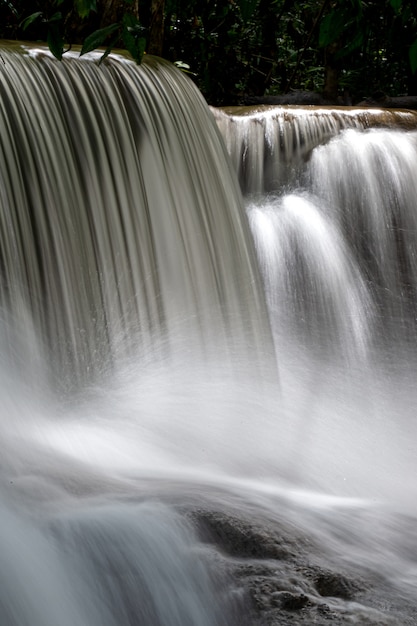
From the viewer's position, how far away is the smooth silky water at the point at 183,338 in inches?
93.5

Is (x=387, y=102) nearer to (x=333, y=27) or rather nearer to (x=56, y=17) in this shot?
(x=333, y=27)

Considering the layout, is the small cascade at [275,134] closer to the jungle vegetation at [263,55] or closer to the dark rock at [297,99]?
the jungle vegetation at [263,55]

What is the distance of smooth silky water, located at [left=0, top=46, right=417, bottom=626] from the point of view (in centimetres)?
238

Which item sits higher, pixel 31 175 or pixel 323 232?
pixel 31 175

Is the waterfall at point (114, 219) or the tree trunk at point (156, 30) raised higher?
the tree trunk at point (156, 30)

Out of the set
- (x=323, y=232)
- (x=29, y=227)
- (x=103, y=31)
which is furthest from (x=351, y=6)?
(x=323, y=232)

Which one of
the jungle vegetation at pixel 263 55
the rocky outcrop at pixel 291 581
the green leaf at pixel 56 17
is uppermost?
the jungle vegetation at pixel 263 55

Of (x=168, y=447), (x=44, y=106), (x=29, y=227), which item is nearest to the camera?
(x=168, y=447)

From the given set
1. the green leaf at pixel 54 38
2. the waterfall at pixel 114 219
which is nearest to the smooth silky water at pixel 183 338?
the waterfall at pixel 114 219

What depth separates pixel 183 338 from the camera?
453 centimetres

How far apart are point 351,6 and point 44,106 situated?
2.61 metres

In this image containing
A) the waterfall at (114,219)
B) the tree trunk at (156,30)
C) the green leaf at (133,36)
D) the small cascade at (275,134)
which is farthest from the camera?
the tree trunk at (156,30)

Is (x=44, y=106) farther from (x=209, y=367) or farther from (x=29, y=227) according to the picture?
(x=209, y=367)

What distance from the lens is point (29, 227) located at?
4.13 m
